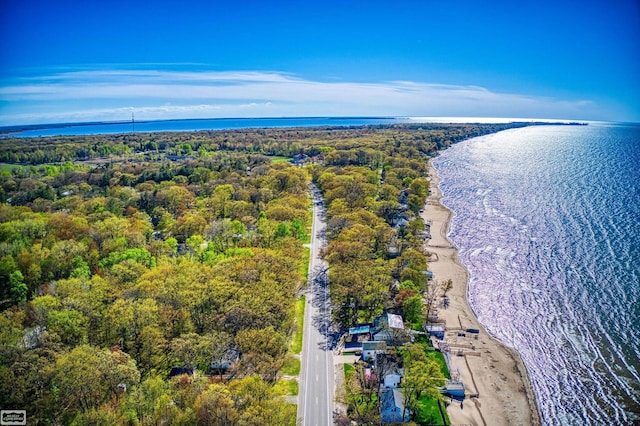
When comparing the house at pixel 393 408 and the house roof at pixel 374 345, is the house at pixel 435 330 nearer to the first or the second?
the house roof at pixel 374 345

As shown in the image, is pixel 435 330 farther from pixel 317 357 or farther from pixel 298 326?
pixel 298 326

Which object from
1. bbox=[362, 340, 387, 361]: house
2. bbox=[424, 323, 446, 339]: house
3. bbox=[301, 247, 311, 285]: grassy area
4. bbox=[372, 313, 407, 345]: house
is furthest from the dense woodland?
bbox=[362, 340, 387, 361]: house

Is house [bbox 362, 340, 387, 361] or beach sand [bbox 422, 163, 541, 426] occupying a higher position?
house [bbox 362, 340, 387, 361]

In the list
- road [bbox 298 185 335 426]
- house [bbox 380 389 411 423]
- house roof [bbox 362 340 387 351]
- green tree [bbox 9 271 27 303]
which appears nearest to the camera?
house [bbox 380 389 411 423]

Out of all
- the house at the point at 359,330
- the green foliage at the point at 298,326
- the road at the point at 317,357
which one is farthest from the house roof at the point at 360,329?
the green foliage at the point at 298,326

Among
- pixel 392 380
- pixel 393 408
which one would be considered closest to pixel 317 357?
pixel 392 380

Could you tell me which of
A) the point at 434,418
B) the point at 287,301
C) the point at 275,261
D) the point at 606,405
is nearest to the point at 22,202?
the point at 275,261

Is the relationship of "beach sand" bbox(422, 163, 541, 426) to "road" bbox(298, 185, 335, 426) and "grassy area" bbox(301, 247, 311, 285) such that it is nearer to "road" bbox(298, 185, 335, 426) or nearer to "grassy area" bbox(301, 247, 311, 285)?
"road" bbox(298, 185, 335, 426)
